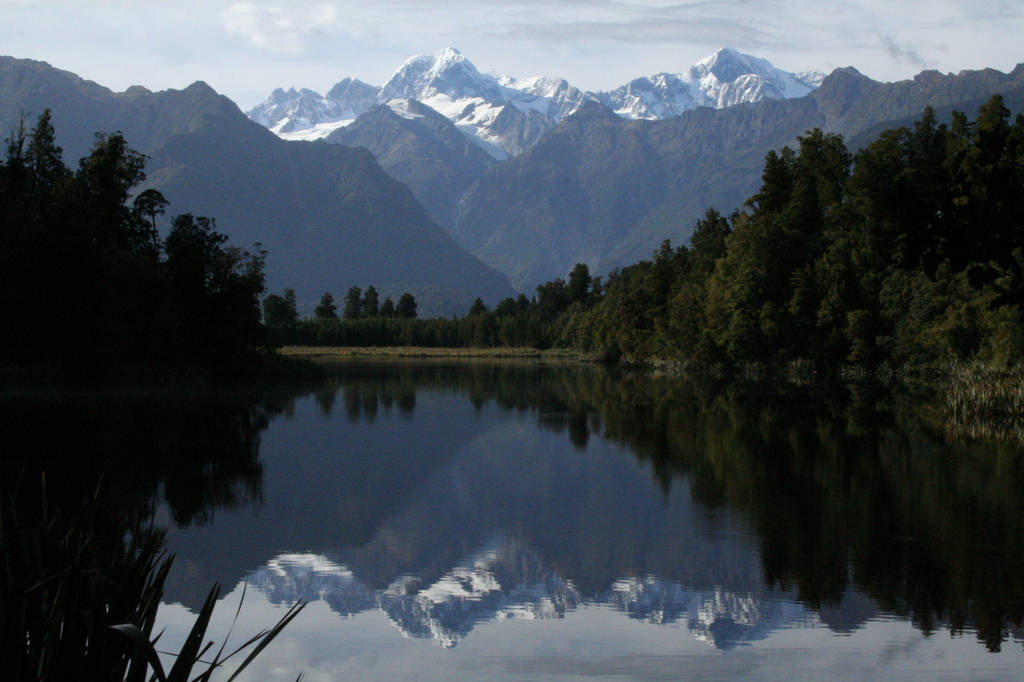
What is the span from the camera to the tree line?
52.3 meters

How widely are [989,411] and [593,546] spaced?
2480 cm

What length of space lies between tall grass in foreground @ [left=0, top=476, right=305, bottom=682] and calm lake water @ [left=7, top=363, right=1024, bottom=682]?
4946 mm

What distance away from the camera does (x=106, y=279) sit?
176ft

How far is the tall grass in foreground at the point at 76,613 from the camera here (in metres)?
7.07

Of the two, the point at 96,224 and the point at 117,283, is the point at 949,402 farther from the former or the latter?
the point at 96,224

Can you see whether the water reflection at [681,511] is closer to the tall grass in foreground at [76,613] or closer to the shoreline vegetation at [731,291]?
the shoreline vegetation at [731,291]

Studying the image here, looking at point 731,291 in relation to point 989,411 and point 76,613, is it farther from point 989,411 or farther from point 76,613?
point 76,613

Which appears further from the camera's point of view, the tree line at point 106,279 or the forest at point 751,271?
the tree line at point 106,279

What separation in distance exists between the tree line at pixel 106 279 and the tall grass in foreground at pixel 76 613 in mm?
47370

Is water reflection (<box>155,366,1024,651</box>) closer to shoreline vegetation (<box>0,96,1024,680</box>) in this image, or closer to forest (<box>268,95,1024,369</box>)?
shoreline vegetation (<box>0,96,1024,680</box>)

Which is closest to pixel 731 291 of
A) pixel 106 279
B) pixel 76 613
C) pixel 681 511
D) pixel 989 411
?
pixel 989 411

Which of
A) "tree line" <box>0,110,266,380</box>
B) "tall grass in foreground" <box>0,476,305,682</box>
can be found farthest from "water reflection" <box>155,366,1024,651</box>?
"tree line" <box>0,110,266,380</box>

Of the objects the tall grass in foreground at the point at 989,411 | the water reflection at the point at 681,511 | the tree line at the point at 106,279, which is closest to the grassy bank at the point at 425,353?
the tree line at the point at 106,279

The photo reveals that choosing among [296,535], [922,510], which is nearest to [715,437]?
[922,510]
